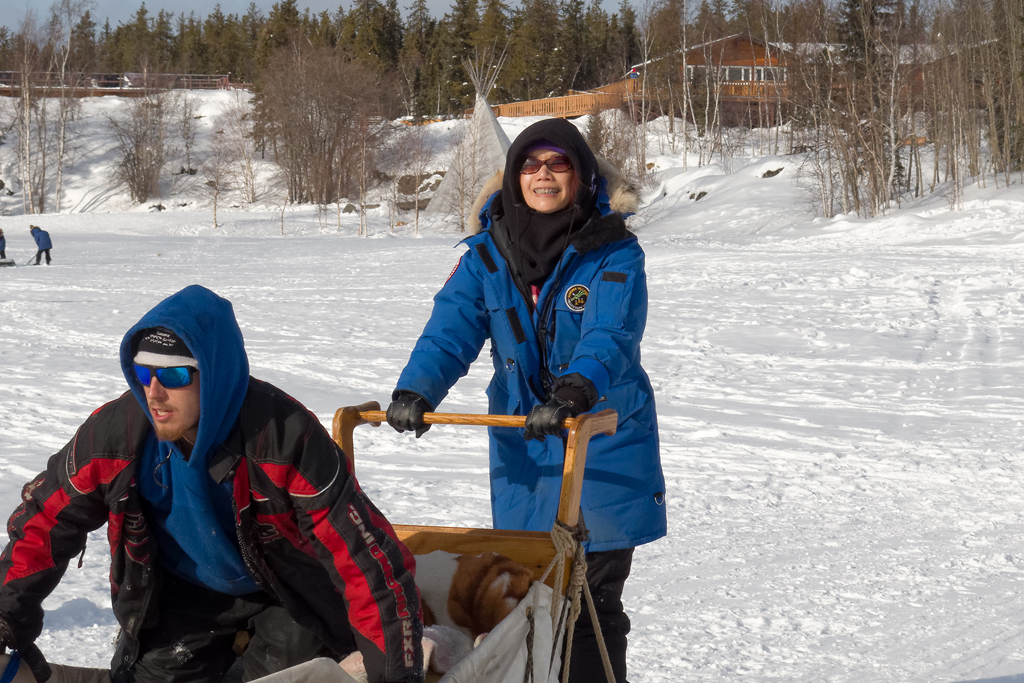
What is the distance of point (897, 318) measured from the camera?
989 cm

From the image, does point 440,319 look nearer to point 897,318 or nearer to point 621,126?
point 897,318

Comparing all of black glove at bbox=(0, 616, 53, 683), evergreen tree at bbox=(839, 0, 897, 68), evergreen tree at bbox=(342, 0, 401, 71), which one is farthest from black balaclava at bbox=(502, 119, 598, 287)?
evergreen tree at bbox=(342, 0, 401, 71)

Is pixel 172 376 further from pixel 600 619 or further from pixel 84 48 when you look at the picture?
pixel 84 48

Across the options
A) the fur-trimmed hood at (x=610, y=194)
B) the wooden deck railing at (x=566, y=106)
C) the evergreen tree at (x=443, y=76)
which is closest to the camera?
the fur-trimmed hood at (x=610, y=194)

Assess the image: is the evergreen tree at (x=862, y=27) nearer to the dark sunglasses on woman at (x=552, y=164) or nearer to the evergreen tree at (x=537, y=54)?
the evergreen tree at (x=537, y=54)

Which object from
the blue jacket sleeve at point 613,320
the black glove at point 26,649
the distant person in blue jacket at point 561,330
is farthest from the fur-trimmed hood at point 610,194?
the black glove at point 26,649

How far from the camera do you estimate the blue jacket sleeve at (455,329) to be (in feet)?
7.33

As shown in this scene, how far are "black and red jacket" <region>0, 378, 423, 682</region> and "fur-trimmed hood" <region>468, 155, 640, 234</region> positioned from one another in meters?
0.83

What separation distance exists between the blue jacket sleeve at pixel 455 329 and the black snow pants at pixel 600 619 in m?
0.56

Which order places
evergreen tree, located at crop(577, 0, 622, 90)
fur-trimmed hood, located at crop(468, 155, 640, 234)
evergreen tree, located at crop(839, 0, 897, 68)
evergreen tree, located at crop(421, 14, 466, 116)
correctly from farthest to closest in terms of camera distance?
evergreen tree, located at crop(577, 0, 622, 90)
evergreen tree, located at crop(421, 14, 466, 116)
evergreen tree, located at crop(839, 0, 897, 68)
fur-trimmed hood, located at crop(468, 155, 640, 234)

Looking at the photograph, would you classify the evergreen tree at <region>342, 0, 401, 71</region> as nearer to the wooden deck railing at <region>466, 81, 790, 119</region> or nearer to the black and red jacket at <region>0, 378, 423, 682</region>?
the wooden deck railing at <region>466, 81, 790, 119</region>

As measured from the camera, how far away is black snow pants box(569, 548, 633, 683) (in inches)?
87.2

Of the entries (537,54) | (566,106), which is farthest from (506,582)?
(537,54)

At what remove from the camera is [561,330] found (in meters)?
2.19
